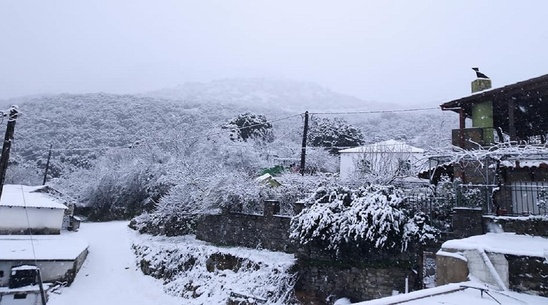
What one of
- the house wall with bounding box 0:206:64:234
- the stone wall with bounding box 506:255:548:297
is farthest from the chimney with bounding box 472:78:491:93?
the house wall with bounding box 0:206:64:234

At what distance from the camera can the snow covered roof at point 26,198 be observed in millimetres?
22177

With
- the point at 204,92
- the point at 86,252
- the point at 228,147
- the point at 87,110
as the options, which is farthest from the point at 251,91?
the point at 86,252

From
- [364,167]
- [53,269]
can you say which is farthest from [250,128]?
[53,269]

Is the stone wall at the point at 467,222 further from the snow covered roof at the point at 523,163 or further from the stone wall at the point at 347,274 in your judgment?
the snow covered roof at the point at 523,163

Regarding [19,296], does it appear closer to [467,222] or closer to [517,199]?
[467,222]

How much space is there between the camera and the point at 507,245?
7461 millimetres

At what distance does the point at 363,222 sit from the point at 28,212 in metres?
22.0

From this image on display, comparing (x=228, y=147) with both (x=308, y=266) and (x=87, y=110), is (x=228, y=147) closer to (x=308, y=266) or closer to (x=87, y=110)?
(x=308, y=266)

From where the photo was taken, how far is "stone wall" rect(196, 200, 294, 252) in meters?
14.7

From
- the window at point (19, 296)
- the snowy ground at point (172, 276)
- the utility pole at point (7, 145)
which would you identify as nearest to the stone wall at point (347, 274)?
the snowy ground at point (172, 276)

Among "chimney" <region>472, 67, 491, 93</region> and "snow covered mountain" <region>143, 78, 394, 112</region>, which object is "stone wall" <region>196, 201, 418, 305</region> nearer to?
"chimney" <region>472, 67, 491, 93</region>

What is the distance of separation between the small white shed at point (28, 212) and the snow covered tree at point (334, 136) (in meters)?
24.3

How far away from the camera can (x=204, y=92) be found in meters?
118

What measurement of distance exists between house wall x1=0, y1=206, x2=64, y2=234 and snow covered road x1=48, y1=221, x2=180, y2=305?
2865 mm
